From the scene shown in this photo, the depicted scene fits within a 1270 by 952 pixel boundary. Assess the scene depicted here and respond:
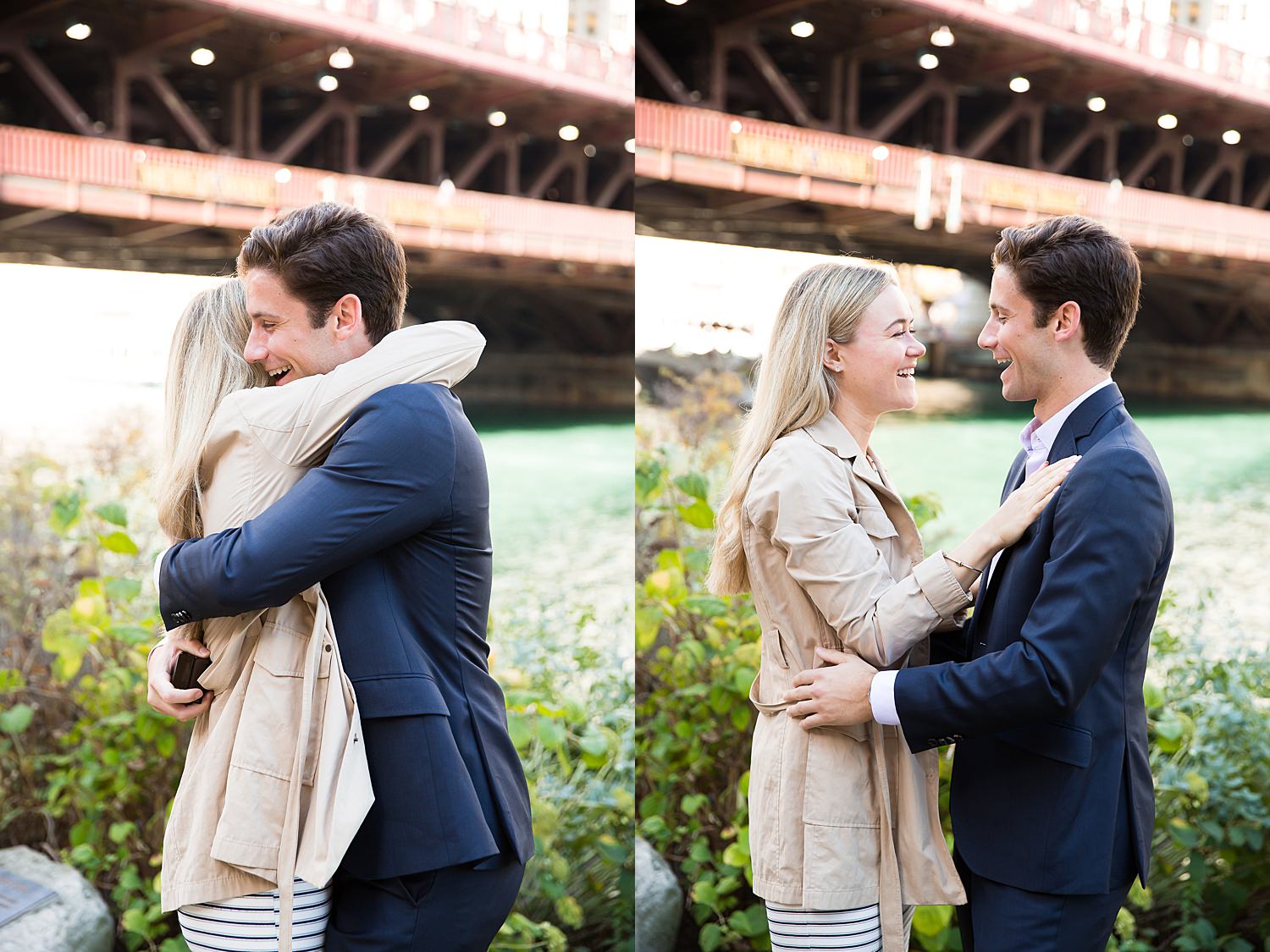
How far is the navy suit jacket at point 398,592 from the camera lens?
140cm

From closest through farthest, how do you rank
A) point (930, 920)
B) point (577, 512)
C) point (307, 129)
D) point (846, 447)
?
point (846, 447), point (930, 920), point (307, 129), point (577, 512)

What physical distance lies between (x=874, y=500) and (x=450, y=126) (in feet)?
6.85

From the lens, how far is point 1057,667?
4.88 feet

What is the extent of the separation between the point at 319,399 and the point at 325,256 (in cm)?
21

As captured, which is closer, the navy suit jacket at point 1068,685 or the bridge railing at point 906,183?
the navy suit jacket at point 1068,685

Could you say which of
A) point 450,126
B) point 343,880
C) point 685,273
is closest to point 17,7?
point 450,126

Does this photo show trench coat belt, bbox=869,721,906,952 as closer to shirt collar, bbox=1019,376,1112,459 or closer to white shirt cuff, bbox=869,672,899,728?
white shirt cuff, bbox=869,672,899,728

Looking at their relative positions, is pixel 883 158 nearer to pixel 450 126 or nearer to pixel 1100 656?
pixel 450 126

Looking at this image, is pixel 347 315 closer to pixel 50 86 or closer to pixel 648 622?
pixel 648 622

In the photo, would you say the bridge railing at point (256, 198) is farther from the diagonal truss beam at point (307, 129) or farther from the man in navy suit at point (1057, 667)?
the man in navy suit at point (1057, 667)

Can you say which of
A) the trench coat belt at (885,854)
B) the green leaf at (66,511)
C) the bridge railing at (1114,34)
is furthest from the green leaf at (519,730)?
the bridge railing at (1114,34)

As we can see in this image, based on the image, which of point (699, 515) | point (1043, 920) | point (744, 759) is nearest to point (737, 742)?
point (744, 759)

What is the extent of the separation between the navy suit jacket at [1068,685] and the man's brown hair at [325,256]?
2.96 ft

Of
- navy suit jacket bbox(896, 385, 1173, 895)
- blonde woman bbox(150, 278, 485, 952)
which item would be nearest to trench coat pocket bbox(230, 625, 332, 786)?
blonde woman bbox(150, 278, 485, 952)
